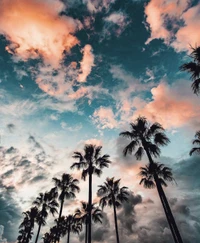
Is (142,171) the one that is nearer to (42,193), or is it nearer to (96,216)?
(96,216)

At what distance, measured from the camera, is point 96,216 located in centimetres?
3522

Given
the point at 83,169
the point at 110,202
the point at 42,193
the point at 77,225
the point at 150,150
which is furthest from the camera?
the point at 77,225

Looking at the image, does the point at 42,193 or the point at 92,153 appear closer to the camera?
the point at 92,153

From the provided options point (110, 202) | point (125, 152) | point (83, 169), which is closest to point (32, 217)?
point (110, 202)

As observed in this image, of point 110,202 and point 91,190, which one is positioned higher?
point 110,202

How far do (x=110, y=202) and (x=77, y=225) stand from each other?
23.8 meters

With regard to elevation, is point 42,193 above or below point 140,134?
above

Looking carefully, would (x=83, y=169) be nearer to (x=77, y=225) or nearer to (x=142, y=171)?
(x=142, y=171)

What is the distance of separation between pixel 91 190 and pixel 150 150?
9.19 meters

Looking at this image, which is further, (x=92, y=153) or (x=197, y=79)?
(x=92, y=153)

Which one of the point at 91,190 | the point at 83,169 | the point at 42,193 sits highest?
the point at 42,193

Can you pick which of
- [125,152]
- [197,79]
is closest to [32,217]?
[125,152]

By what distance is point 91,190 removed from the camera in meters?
22.5

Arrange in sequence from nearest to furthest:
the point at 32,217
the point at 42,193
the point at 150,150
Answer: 1. the point at 150,150
2. the point at 42,193
3. the point at 32,217
